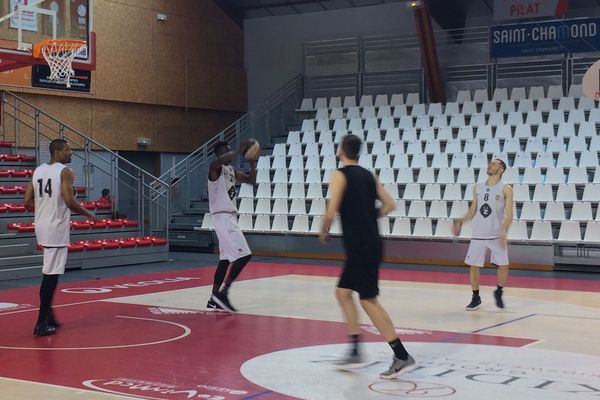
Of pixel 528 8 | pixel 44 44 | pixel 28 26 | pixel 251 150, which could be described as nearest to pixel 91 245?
pixel 44 44

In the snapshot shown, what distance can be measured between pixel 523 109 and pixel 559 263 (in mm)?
5230

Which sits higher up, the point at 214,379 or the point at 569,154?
the point at 569,154

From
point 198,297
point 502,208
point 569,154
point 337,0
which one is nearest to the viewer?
point 502,208

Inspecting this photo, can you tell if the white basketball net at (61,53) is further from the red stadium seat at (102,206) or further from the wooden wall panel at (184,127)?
the wooden wall panel at (184,127)

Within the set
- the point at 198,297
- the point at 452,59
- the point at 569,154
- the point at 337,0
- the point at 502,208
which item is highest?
the point at 337,0

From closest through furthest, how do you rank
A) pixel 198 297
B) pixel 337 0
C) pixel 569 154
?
1. pixel 198 297
2. pixel 569 154
3. pixel 337 0

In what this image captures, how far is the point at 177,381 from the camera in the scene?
18.6 feet

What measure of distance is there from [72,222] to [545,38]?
11698 mm

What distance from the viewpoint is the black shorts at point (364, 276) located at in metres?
5.89

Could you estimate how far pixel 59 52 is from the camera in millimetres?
13570

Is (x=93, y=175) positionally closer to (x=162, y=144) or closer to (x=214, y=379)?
(x=162, y=144)

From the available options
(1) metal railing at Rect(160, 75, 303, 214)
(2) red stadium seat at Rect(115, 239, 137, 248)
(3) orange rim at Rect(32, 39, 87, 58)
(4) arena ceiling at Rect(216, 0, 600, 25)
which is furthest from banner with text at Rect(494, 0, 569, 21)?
(3) orange rim at Rect(32, 39, 87, 58)

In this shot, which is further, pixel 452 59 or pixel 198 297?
pixel 452 59

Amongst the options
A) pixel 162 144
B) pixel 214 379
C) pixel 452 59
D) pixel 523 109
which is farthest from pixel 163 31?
pixel 214 379
